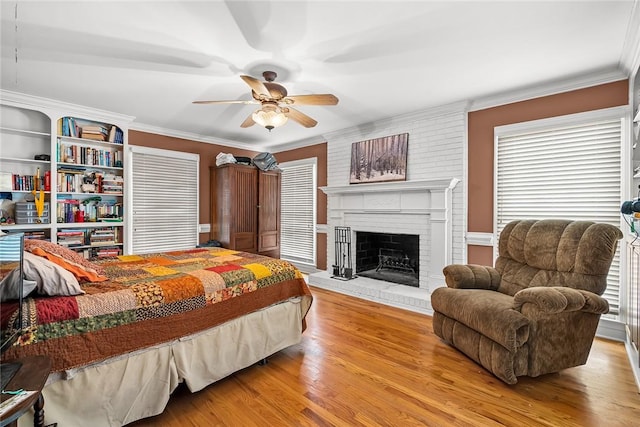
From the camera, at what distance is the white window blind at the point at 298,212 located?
5605 millimetres

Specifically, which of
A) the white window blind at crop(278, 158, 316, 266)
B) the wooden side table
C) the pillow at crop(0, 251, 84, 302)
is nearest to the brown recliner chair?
the wooden side table

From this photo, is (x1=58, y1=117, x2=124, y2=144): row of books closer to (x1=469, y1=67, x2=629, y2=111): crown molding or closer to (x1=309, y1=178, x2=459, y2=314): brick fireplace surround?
(x1=309, y1=178, x2=459, y2=314): brick fireplace surround

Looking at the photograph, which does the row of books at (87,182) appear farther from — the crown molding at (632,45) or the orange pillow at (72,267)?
the crown molding at (632,45)

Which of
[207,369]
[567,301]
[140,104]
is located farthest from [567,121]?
[140,104]

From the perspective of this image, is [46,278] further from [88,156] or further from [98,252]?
[88,156]

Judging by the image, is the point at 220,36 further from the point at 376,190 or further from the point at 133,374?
the point at 376,190

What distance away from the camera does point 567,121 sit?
305 centimetres

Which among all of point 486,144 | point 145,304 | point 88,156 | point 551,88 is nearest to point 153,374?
point 145,304

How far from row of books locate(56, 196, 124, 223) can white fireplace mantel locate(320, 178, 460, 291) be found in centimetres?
315

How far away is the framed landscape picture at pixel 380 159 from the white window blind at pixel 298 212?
3.52 feet

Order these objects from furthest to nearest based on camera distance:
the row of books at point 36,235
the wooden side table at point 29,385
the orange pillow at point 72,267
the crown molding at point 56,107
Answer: the row of books at point 36,235, the crown molding at point 56,107, the orange pillow at point 72,267, the wooden side table at point 29,385

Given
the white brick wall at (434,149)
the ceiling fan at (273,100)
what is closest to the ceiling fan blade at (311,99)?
the ceiling fan at (273,100)

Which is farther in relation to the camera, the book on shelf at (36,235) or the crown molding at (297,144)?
the crown molding at (297,144)

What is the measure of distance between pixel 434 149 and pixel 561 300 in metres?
2.41
